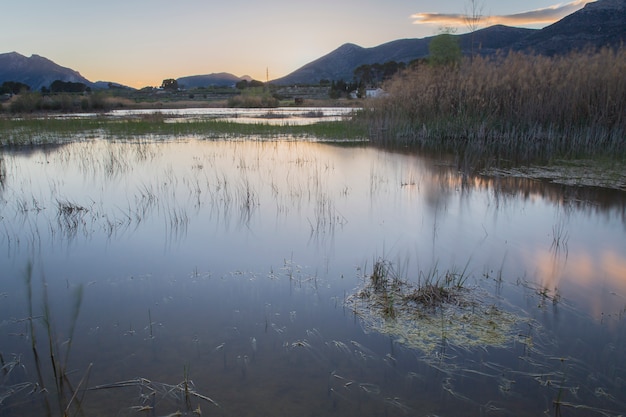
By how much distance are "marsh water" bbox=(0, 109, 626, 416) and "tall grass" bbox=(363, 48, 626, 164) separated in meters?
5.66

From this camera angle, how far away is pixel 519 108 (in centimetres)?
1377

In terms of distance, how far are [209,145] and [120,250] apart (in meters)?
10.7

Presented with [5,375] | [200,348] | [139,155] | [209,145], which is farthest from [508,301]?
[209,145]

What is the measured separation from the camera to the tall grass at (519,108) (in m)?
12.4

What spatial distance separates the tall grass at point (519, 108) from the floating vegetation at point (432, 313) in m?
7.91

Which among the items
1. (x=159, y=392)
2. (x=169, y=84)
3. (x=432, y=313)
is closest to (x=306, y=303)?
(x=432, y=313)

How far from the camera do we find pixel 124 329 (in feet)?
11.0

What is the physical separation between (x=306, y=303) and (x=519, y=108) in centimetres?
1262

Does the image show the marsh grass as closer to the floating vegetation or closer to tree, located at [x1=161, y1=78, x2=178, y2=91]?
the floating vegetation

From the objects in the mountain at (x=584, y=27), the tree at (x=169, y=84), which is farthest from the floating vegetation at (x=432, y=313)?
the tree at (x=169, y=84)

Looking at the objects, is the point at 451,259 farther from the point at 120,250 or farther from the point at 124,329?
the point at 120,250

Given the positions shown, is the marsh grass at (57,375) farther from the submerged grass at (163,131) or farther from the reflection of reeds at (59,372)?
the submerged grass at (163,131)

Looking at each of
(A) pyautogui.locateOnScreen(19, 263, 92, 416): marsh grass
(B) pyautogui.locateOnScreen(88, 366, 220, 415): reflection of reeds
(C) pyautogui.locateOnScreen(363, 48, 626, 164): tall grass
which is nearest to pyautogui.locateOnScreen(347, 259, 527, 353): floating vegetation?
(B) pyautogui.locateOnScreen(88, 366, 220, 415): reflection of reeds

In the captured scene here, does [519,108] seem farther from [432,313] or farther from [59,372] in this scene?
[59,372]
